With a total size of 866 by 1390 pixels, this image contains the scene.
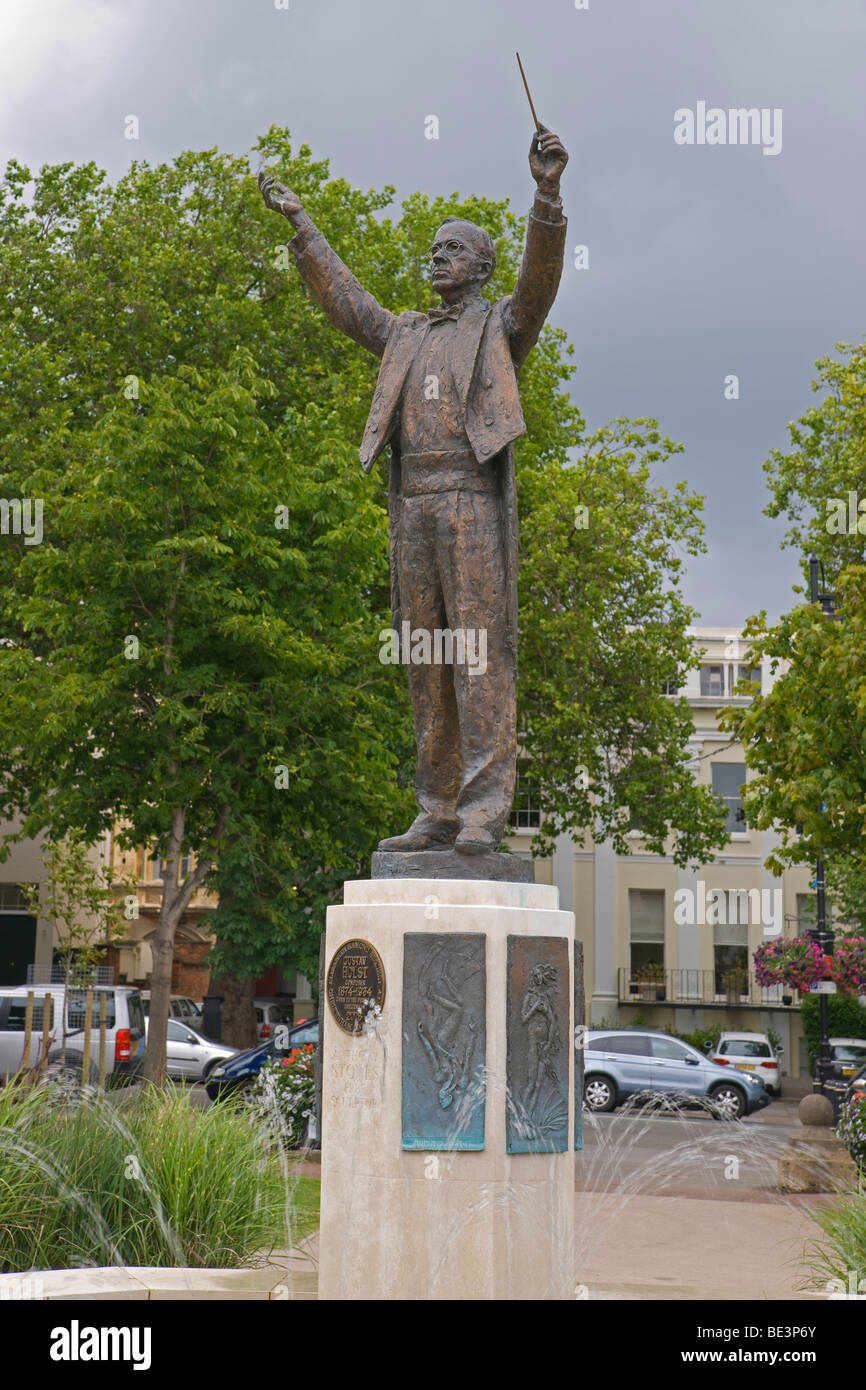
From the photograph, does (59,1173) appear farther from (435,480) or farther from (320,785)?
(320,785)

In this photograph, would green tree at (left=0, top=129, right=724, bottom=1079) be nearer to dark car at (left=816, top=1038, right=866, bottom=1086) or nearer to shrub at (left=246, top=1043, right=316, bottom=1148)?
shrub at (left=246, top=1043, right=316, bottom=1148)

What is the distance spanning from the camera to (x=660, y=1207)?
567 inches

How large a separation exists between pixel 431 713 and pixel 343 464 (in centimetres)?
1272

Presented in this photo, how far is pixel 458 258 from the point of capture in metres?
6.80

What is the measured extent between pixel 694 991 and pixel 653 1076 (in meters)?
15.7

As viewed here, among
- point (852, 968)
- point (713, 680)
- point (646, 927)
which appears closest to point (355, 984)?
point (852, 968)

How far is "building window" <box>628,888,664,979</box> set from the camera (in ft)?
139

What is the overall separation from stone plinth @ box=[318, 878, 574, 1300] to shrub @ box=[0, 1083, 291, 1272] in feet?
3.75

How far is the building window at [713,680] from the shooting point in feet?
144

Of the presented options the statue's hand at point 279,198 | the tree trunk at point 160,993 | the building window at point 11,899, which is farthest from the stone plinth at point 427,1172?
the building window at point 11,899

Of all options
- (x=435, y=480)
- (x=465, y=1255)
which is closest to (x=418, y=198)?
(x=435, y=480)

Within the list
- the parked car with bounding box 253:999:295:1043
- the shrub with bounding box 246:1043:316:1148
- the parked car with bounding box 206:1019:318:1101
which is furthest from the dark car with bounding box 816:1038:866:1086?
the shrub with bounding box 246:1043:316:1148

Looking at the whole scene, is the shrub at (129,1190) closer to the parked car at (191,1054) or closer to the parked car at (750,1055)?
the parked car at (191,1054)

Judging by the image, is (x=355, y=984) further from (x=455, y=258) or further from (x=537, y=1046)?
(x=455, y=258)
